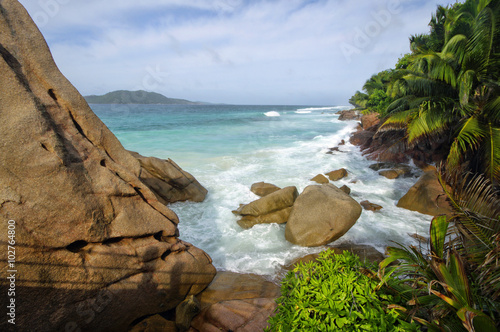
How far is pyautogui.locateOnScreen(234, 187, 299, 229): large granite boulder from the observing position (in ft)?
28.5

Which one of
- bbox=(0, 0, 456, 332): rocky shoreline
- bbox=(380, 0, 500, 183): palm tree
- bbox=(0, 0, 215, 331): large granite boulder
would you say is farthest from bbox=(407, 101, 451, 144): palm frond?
bbox=(0, 0, 215, 331): large granite boulder

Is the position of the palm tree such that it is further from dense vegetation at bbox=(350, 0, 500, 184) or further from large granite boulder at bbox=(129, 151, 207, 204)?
large granite boulder at bbox=(129, 151, 207, 204)

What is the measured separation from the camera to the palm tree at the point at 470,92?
7.04 m

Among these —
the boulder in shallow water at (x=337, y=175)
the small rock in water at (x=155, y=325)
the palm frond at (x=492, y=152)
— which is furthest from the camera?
the boulder in shallow water at (x=337, y=175)

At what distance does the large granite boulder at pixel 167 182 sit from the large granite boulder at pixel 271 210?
277 cm

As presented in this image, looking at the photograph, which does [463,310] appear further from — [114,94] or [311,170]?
[114,94]

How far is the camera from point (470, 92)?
25.3 ft

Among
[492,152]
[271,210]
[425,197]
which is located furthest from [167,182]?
[492,152]

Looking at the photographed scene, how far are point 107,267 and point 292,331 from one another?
338 cm

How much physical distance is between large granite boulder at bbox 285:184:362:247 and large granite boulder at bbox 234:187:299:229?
951 millimetres

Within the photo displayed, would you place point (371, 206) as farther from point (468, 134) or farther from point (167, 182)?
point (167, 182)

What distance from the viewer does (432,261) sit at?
7.75 feet

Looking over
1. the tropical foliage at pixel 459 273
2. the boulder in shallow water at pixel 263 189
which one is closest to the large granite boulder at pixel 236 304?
the tropical foliage at pixel 459 273

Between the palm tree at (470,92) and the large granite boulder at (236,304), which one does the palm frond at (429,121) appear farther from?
the large granite boulder at (236,304)
